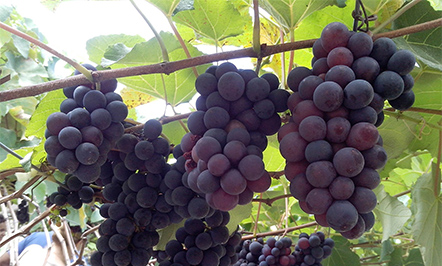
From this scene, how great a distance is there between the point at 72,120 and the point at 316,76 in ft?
1.42

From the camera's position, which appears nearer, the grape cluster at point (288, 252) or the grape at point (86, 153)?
the grape at point (86, 153)

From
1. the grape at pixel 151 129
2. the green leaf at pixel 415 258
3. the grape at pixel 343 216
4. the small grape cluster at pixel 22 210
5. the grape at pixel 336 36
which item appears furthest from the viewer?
the small grape cluster at pixel 22 210

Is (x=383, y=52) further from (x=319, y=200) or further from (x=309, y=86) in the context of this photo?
(x=319, y=200)

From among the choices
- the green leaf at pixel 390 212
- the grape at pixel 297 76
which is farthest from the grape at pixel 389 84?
the green leaf at pixel 390 212

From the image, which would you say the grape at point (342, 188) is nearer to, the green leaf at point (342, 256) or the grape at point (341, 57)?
the grape at point (341, 57)

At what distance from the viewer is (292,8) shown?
71 centimetres

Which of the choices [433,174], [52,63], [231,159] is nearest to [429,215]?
[433,174]

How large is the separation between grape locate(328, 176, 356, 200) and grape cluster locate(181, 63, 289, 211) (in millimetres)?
100

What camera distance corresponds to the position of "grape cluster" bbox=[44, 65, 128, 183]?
1.89 ft

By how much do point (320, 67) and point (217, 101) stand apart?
17 centimetres

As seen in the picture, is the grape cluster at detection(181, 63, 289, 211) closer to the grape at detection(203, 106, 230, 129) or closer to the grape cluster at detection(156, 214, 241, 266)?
the grape at detection(203, 106, 230, 129)

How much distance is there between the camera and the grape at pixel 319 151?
443 mm

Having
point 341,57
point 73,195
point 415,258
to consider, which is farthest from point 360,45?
point 415,258

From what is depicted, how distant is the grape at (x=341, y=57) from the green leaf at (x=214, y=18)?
0.36m
